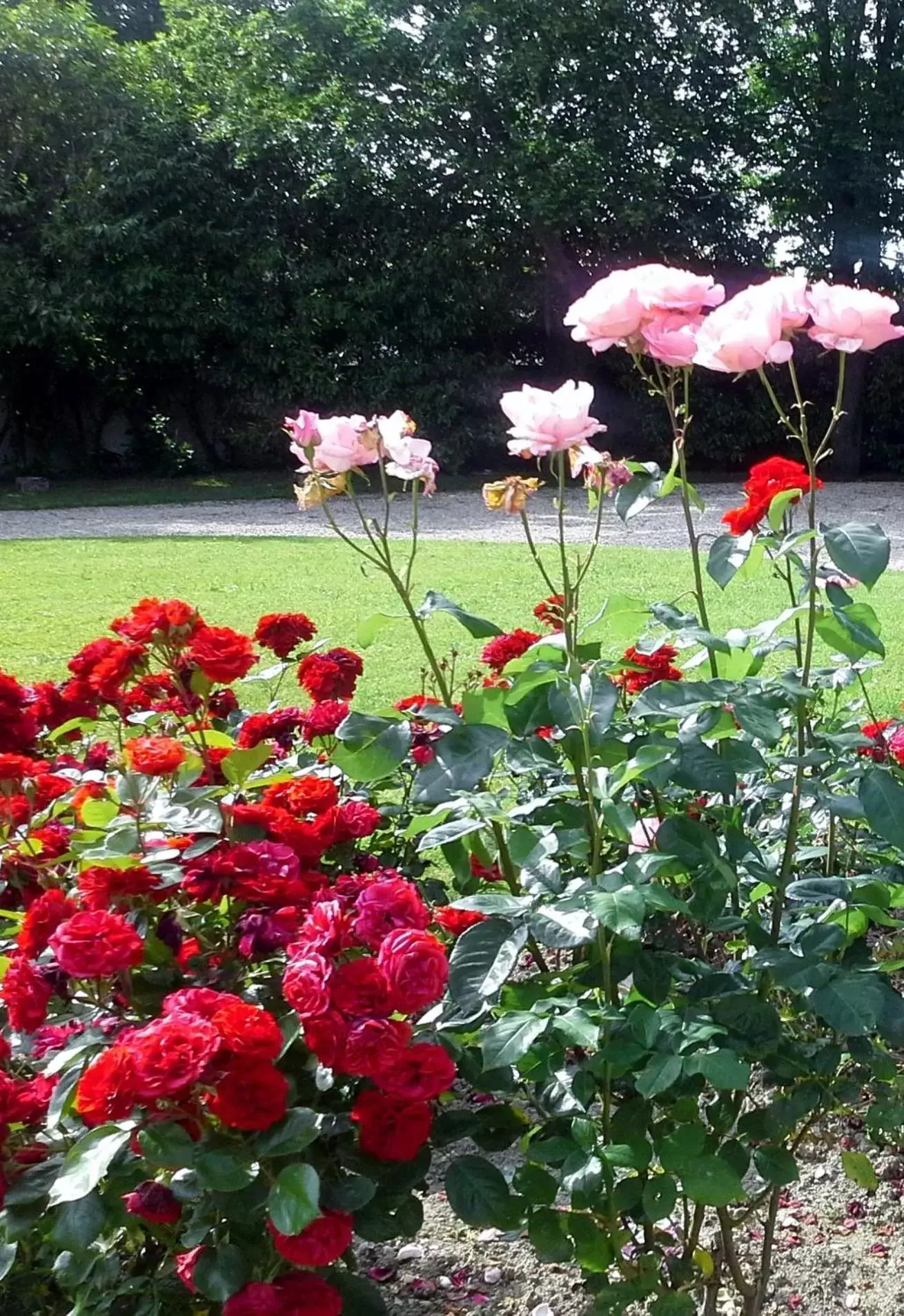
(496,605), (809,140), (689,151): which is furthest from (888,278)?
(496,605)

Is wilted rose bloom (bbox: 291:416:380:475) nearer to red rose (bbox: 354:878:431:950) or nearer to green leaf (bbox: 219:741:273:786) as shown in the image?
green leaf (bbox: 219:741:273:786)

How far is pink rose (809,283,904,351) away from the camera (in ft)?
3.59

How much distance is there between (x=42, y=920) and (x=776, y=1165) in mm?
718

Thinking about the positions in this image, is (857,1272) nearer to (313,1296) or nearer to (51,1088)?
(313,1296)

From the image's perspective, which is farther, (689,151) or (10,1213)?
(689,151)

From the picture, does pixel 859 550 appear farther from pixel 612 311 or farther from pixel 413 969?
pixel 413 969

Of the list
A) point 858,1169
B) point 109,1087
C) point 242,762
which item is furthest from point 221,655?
point 858,1169

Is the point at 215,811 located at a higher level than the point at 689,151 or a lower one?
lower

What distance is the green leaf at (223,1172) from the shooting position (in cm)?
90

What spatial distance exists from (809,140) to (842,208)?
0.95m

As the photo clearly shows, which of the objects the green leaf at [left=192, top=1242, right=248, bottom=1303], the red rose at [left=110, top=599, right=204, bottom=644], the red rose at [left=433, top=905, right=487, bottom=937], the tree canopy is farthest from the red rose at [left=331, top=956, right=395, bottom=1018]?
the tree canopy

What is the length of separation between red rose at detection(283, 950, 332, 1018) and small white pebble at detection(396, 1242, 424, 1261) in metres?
0.86

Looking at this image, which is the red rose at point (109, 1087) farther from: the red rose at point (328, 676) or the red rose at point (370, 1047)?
the red rose at point (328, 676)

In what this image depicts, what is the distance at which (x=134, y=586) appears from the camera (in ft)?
21.7
